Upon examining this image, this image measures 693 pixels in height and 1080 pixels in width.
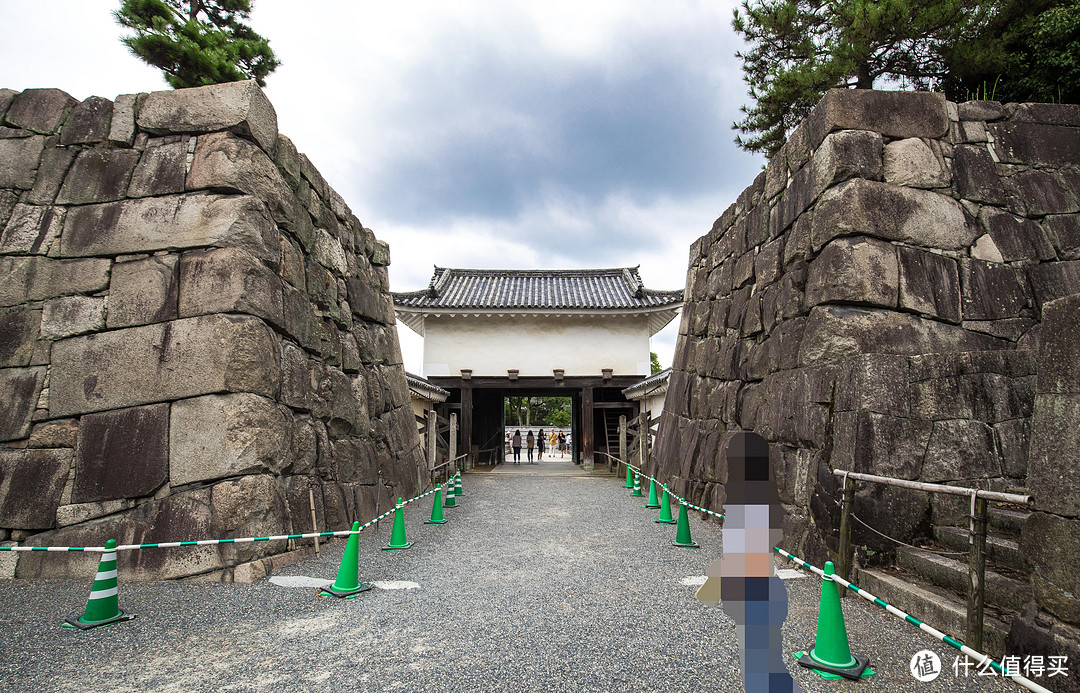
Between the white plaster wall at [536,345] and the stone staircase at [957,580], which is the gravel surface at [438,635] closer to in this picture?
the stone staircase at [957,580]

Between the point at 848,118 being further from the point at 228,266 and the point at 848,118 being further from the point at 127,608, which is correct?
the point at 127,608

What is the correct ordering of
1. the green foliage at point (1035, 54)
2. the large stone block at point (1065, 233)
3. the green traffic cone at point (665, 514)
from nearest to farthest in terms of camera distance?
the large stone block at point (1065, 233) → the green foliage at point (1035, 54) → the green traffic cone at point (665, 514)

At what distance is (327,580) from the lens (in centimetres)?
446

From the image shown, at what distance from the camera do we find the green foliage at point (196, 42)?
7840 mm

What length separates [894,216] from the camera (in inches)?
202

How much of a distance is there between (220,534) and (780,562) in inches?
187

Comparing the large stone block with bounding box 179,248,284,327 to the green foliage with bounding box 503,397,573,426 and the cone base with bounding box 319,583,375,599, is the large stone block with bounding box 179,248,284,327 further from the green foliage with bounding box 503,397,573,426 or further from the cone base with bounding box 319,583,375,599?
the green foliage with bounding box 503,397,573,426

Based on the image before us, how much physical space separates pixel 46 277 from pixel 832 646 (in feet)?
22.3

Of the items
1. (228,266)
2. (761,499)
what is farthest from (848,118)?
(228,266)

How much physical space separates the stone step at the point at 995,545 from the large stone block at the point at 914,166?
128 inches

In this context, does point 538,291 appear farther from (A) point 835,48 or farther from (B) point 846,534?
(B) point 846,534

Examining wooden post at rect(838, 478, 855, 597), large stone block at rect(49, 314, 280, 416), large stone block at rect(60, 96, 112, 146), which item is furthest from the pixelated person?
large stone block at rect(60, 96, 112, 146)

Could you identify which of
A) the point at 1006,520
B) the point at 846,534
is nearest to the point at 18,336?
the point at 846,534

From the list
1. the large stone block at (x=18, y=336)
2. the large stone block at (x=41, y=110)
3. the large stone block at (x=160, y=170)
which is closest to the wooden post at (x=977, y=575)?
the large stone block at (x=160, y=170)
